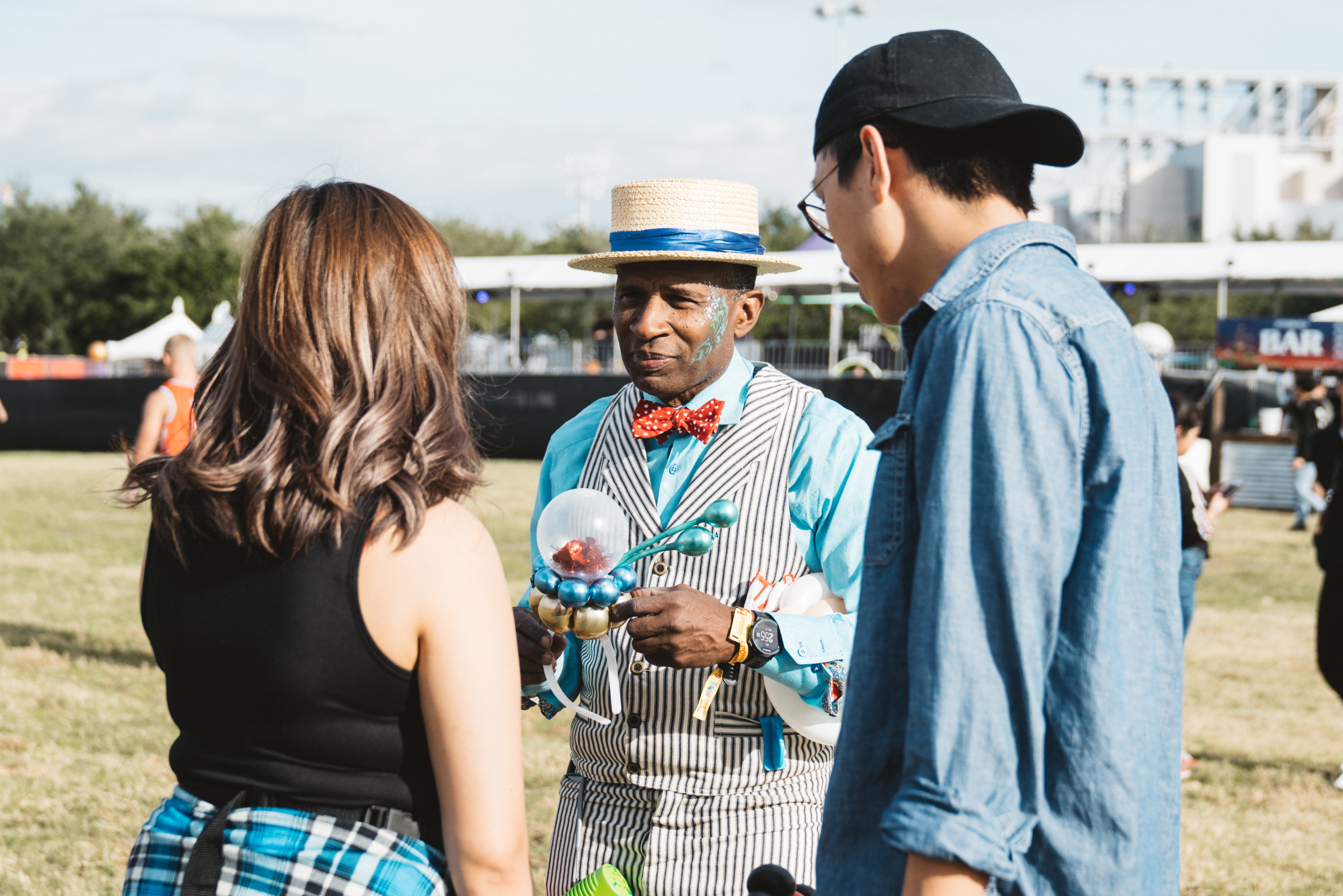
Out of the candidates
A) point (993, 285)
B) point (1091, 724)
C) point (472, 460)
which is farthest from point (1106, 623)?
point (472, 460)

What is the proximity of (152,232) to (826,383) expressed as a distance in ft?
166

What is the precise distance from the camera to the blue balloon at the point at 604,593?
81.2 inches

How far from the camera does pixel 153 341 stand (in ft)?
119

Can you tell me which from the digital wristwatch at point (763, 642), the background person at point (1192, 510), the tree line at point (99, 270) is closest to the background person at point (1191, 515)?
the background person at point (1192, 510)

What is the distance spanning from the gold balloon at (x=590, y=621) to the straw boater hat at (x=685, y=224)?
88 centimetres

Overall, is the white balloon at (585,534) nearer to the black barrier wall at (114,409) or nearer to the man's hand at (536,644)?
the man's hand at (536,644)

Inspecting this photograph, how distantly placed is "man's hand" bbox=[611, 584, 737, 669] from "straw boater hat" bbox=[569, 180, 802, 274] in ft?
2.72

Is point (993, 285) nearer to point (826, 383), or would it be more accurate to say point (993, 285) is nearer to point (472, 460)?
point (472, 460)

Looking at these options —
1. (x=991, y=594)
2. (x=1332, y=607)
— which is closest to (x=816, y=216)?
(x=991, y=594)

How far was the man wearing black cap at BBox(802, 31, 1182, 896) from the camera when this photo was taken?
1259 millimetres

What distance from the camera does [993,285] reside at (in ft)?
4.42

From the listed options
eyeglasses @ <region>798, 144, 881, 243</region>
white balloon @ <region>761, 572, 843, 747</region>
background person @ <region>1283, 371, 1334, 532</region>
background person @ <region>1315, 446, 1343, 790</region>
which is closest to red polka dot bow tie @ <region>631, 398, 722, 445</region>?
white balloon @ <region>761, 572, 843, 747</region>

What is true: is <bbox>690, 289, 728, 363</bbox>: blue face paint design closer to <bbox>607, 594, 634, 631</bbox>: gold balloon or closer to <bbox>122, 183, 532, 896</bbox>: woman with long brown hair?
<bbox>607, 594, 634, 631</bbox>: gold balloon

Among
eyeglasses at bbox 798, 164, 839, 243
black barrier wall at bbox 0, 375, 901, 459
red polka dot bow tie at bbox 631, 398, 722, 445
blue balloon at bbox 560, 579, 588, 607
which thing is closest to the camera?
eyeglasses at bbox 798, 164, 839, 243
